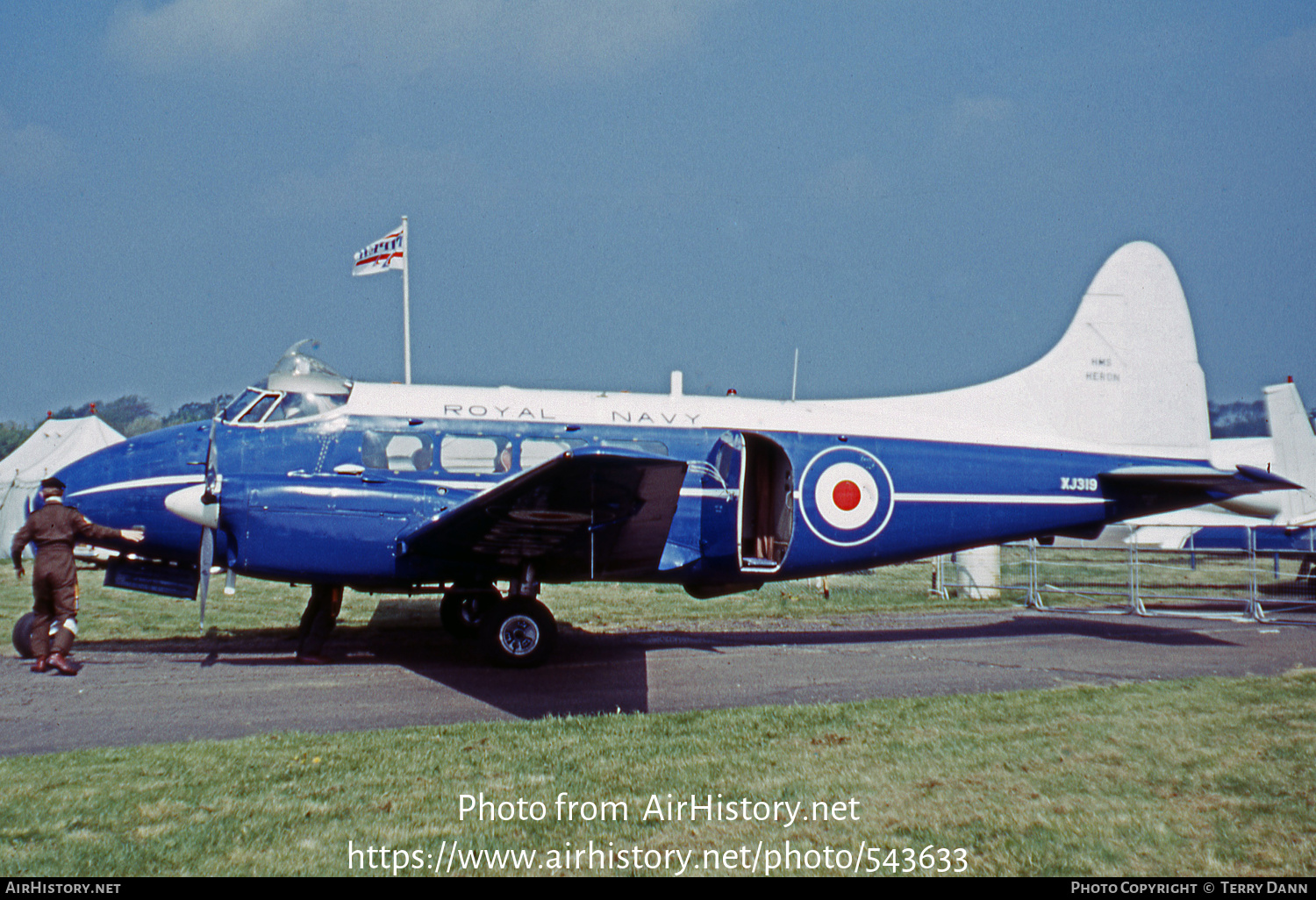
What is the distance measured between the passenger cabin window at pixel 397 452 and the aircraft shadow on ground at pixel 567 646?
239 cm

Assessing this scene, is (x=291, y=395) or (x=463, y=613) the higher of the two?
(x=291, y=395)

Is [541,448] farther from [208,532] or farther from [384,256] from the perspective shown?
[384,256]

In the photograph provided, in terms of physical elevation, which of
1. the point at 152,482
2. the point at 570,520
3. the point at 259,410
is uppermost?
the point at 259,410

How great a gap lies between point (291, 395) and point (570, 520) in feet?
13.2

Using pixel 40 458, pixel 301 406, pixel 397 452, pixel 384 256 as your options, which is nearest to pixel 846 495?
pixel 397 452

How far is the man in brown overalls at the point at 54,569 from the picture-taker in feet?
32.2

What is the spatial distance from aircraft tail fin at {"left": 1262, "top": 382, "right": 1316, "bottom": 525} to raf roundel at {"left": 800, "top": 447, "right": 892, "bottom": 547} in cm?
1288

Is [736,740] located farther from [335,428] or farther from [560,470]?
[335,428]

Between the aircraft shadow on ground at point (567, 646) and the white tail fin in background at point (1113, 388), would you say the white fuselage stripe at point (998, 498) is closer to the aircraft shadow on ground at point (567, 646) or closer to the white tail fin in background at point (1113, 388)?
the white tail fin in background at point (1113, 388)

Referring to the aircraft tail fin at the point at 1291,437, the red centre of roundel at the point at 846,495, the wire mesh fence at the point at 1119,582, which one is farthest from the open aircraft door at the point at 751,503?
the aircraft tail fin at the point at 1291,437

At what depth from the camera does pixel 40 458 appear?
88.2 feet

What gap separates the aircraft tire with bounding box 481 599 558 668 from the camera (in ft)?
34.2
